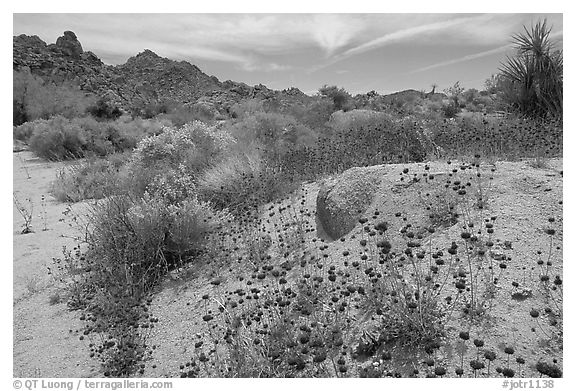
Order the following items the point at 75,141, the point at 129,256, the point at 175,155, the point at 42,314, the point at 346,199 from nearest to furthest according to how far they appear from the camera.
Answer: the point at 42,314 → the point at 346,199 → the point at 129,256 → the point at 175,155 → the point at 75,141

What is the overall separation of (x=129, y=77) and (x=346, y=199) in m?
44.4

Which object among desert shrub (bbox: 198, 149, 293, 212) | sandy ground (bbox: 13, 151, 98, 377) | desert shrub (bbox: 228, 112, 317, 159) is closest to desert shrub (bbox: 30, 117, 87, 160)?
desert shrub (bbox: 228, 112, 317, 159)

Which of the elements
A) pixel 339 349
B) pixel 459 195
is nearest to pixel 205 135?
pixel 459 195

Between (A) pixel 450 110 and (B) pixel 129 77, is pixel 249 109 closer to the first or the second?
(A) pixel 450 110

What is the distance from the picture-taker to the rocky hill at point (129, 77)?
117ft

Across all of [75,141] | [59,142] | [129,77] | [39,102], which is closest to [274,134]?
[75,141]

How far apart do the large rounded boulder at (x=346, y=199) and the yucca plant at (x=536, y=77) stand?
566 cm

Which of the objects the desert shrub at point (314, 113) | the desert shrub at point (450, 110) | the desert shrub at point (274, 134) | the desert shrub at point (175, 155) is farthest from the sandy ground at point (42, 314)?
the desert shrub at point (450, 110)

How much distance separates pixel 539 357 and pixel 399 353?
864 mm

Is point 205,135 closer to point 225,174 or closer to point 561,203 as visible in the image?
point 225,174

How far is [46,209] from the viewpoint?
873cm

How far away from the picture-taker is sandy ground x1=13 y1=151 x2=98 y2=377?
3694 millimetres

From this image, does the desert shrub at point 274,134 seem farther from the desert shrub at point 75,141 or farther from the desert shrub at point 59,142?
the desert shrub at point 59,142

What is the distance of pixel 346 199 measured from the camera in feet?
15.9
